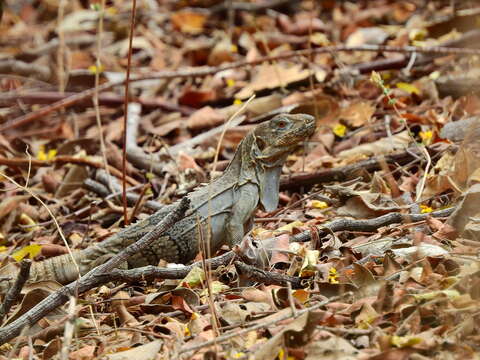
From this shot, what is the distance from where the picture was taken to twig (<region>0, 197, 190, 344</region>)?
394 centimetres

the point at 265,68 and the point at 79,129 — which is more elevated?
the point at 265,68

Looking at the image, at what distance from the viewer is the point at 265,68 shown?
348 inches

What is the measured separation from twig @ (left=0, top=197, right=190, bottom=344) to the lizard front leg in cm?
139

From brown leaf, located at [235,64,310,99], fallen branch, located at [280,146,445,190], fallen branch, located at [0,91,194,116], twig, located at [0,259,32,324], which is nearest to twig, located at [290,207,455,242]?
fallen branch, located at [280,146,445,190]

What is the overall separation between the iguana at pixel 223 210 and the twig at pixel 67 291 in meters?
1.13

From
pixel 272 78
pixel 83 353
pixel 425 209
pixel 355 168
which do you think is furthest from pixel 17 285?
pixel 272 78

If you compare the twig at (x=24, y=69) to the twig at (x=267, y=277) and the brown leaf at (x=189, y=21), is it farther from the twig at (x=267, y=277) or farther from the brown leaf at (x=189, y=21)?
the twig at (x=267, y=277)

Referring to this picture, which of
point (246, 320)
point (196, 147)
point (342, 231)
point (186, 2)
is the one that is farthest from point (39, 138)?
point (246, 320)

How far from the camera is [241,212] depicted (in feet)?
18.4

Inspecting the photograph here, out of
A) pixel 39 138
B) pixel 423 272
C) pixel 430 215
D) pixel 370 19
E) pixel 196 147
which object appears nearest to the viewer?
pixel 423 272

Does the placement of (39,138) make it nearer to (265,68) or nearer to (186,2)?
(265,68)

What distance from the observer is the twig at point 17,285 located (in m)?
3.79

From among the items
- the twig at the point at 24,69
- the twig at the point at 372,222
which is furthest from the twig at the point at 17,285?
the twig at the point at 24,69

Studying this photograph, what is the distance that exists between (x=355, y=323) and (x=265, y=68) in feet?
18.0
